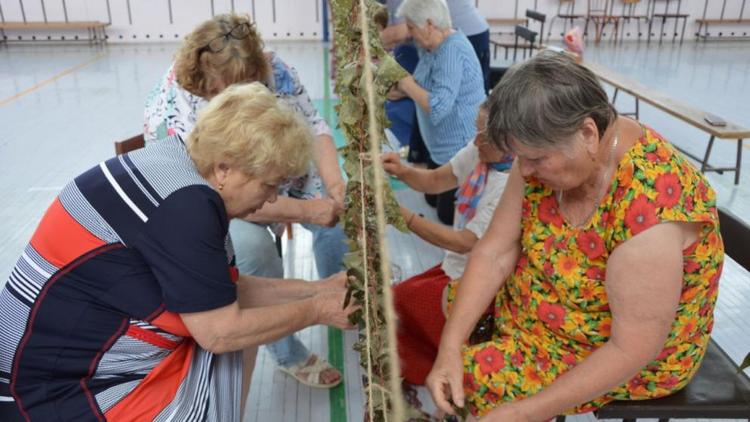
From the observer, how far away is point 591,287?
51.7 inches

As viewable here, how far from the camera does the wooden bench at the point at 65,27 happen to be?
1071 cm

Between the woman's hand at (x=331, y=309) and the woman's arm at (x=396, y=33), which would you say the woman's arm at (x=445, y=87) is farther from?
the woman's hand at (x=331, y=309)

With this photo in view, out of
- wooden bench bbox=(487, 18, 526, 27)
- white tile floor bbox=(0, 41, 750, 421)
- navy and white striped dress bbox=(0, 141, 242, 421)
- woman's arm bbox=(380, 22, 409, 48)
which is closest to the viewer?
navy and white striped dress bbox=(0, 141, 242, 421)

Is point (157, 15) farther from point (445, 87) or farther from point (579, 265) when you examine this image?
point (579, 265)

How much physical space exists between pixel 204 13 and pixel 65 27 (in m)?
2.53

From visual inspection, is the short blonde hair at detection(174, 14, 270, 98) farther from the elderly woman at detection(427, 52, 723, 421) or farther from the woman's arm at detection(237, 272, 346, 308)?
the elderly woman at detection(427, 52, 723, 421)

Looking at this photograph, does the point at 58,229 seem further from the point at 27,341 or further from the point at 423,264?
the point at 423,264

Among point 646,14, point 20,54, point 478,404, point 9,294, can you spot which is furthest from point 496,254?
point 646,14

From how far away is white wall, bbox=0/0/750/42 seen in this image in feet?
36.6

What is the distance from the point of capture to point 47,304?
50.0 inches

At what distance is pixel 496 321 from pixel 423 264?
1588mm

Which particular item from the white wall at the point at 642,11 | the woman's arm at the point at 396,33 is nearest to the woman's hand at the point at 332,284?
the woman's arm at the point at 396,33

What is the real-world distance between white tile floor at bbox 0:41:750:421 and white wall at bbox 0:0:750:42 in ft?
2.13

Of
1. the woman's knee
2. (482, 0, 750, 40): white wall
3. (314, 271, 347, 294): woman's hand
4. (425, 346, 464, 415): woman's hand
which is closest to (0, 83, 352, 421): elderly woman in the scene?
(314, 271, 347, 294): woman's hand
